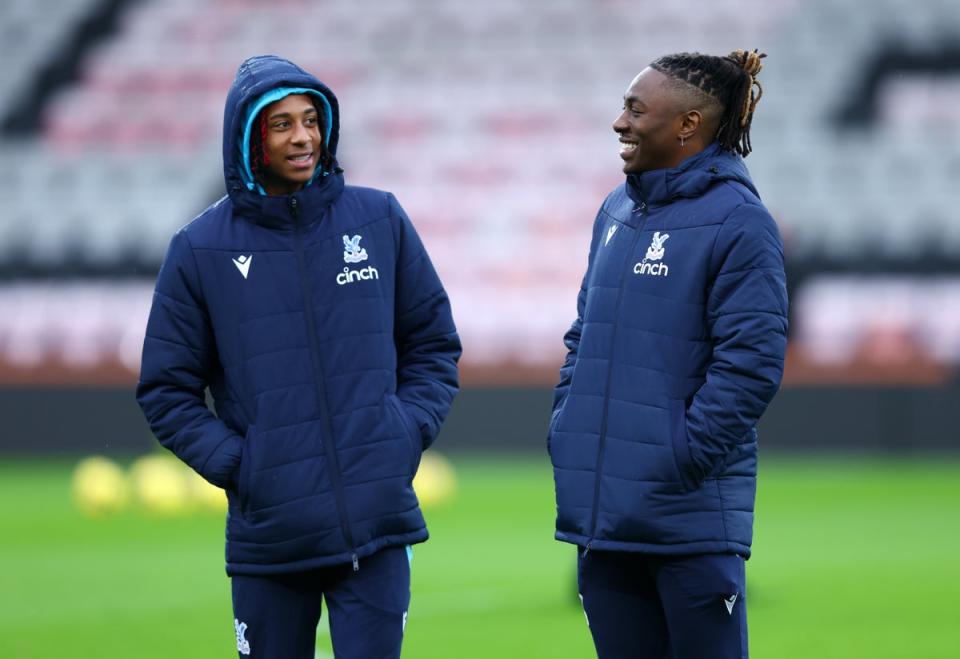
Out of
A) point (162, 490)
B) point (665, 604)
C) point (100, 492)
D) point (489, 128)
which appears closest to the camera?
point (665, 604)

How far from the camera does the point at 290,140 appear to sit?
12.6 feet

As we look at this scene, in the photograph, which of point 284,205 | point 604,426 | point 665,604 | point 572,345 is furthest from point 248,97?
point 665,604

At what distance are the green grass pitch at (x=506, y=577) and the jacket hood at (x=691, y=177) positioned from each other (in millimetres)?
3318

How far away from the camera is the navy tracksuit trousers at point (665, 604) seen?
12.3 feet

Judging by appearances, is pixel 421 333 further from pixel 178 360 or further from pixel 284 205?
pixel 178 360

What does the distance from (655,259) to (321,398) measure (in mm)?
828

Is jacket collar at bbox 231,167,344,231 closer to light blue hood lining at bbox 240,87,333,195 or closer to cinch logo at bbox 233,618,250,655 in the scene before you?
light blue hood lining at bbox 240,87,333,195

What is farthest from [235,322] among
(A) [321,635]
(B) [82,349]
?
(B) [82,349]

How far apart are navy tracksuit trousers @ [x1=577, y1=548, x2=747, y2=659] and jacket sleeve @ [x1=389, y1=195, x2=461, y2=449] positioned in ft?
1.69

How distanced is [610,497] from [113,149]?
57.5ft

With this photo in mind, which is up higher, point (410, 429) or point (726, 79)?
point (726, 79)

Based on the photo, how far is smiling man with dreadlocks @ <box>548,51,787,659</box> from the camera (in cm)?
372

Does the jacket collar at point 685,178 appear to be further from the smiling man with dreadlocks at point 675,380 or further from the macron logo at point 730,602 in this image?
the macron logo at point 730,602

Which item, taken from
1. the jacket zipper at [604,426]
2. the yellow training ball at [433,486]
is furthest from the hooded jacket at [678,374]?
the yellow training ball at [433,486]
